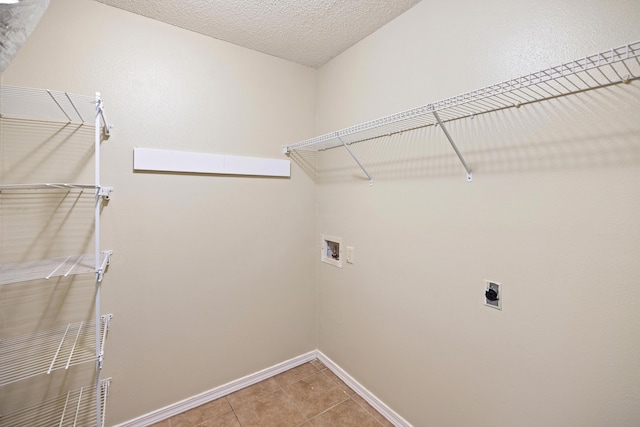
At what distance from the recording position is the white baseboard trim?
5.57ft

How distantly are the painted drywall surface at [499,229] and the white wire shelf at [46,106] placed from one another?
1587 millimetres

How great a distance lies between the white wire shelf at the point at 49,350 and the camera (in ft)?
4.20

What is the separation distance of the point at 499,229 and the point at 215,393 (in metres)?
2.08

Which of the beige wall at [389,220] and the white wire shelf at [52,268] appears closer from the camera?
the beige wall at [389,220]

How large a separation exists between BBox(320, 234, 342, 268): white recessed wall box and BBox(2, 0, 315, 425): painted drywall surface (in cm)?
14

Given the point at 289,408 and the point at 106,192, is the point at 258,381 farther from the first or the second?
the point at 106,192

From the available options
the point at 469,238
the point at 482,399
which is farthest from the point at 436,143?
the point at 482,399

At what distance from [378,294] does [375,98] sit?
1.30 metres

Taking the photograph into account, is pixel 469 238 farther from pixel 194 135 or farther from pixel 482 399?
pixel 194 135

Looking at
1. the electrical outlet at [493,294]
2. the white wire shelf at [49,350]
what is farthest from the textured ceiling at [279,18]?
the white wire shelf at [49,350]

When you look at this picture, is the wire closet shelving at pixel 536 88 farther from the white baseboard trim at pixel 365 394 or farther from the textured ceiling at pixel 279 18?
the white baseboard trim at pixel 365 394

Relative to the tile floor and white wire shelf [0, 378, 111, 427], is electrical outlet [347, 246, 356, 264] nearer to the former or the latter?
the tile floor

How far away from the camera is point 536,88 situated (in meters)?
→ 1.07

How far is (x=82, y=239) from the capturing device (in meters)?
1.53
